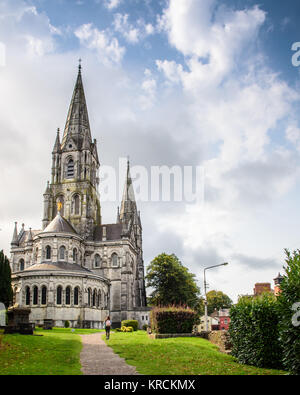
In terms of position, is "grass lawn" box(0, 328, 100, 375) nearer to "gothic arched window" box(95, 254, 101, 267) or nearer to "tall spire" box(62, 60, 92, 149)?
"gothic arched window" box(95, 254, 101, 267)

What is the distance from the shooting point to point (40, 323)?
153 ft

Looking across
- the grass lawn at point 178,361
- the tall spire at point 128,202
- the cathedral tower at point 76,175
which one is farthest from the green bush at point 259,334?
the tall spire at point 128,202

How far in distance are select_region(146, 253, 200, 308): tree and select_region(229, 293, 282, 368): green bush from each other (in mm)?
44806

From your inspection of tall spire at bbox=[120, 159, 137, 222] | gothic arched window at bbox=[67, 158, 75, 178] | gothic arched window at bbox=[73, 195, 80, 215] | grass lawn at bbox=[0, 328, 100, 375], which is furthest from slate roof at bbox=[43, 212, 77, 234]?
grass lawn at bbox=[0, 328, 100, 375]

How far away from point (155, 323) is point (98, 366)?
51.0 ft

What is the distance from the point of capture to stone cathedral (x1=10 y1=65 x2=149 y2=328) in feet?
158

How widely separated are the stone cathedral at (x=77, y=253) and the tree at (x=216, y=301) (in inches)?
1213

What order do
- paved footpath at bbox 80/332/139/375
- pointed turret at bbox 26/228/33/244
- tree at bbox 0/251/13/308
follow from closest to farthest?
paved footpath at bbox 80/332/139/375, tree at bbox 0/251/13/308, pointed turret at bbox 26/228/33/244

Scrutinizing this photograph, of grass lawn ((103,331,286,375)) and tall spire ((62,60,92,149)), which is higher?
tall spire ((62,60,92,149))

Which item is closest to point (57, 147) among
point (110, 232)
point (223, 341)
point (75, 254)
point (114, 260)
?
point (110, 232)

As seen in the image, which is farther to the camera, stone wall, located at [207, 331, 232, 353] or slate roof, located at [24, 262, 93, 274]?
slate roof, located at [24, 262, 93, 274]
